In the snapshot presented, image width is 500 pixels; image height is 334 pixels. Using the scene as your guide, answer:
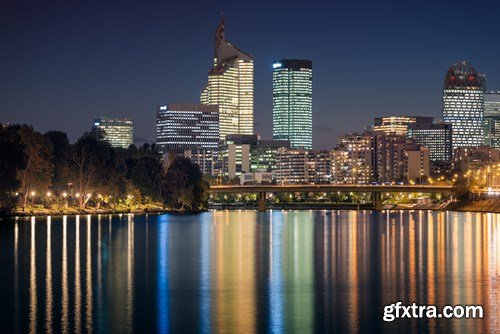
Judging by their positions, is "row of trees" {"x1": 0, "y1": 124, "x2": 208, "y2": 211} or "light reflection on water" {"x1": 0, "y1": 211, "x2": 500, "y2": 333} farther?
"row of trees" {"x1": 0, "y1": 124, "x2": 208, "y2": 211}

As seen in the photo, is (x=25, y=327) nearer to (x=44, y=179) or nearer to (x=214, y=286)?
(x=214, y=286)

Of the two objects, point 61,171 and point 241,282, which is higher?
point 61,171

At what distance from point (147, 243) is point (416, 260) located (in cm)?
3159

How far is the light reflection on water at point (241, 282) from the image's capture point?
147ft

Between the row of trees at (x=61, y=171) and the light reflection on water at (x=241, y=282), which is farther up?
the row of trees at (x=61, y=171)

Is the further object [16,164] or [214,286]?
[16,164]

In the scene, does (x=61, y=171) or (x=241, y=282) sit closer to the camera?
(x=241, y=282)

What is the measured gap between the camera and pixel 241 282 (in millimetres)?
59625

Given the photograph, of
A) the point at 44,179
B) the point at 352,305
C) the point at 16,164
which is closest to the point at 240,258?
the point at 352,305

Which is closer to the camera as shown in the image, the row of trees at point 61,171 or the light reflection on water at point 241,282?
the light reflection on water at point 241,282

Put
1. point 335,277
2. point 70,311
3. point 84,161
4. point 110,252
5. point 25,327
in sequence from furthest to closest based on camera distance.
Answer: point 84,161 → point 110,252 → point 335,277 → point 70,311 → point 25,327

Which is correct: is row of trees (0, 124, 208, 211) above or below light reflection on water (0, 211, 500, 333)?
above

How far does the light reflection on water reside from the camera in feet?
147

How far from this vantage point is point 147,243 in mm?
96688
